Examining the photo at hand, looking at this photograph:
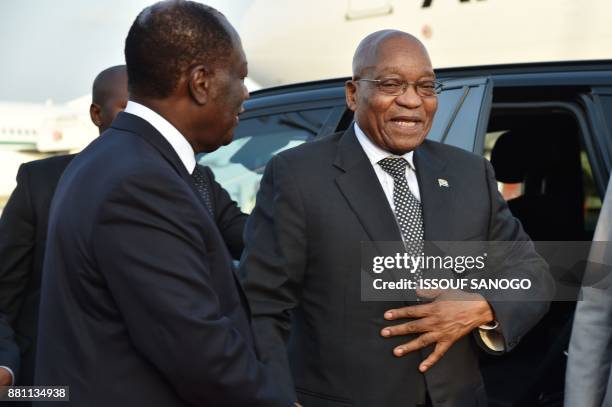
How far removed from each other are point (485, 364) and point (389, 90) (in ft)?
6.53

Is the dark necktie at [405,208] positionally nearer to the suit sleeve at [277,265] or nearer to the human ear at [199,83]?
the suit sleeve at [277,265]

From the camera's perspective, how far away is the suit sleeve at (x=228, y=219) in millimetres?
2693

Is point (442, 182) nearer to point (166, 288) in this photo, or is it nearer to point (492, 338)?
point (492, 338)

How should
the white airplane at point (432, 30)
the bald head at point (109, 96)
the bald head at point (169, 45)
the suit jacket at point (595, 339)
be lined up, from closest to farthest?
the bald head at point (169, 45)
the suit jacket at point (595, 339)
the bald head at point (109, 96)
the white airplane at point (432, 30)

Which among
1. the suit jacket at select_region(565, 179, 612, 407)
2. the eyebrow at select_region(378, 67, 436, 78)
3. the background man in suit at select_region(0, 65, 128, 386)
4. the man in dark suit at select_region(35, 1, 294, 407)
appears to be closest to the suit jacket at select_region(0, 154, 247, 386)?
the background man in suit at select_region(0, 65, 128, 386)

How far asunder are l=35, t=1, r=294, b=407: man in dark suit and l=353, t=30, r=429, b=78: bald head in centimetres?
71

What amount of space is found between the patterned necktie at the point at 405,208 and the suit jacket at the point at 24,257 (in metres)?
0.98

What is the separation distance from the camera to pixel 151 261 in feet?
4.63

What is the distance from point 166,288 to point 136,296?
2.1 inches

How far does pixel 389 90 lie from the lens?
7.20 feet

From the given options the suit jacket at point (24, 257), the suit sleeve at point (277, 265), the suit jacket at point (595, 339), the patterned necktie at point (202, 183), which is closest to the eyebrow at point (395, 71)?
the suit sleeve at point (277, 265)

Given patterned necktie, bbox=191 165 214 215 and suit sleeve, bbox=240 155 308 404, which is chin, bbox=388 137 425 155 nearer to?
suit sleeve, bbox=240 155 308 404

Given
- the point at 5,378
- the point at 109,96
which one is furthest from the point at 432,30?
the point at 5,378

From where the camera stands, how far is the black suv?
9.50 ft
